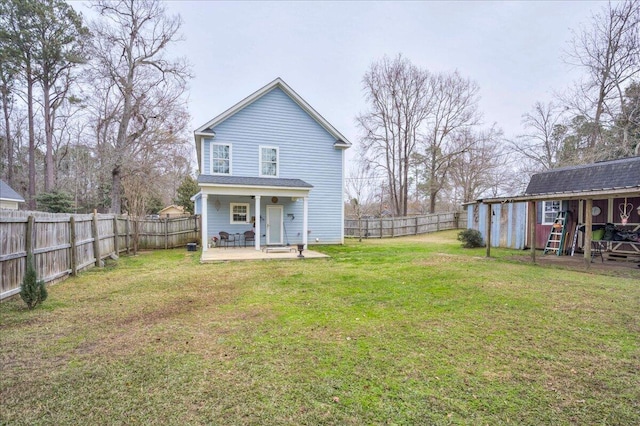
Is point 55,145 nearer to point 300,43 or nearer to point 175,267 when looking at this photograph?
point 300,43

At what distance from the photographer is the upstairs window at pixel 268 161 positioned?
574 inches

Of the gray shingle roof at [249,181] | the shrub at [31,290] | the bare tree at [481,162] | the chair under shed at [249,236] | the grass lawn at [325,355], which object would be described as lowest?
the grass lawn at [325,355]

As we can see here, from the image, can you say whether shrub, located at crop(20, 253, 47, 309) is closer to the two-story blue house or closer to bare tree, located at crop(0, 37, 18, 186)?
the two-story blue house

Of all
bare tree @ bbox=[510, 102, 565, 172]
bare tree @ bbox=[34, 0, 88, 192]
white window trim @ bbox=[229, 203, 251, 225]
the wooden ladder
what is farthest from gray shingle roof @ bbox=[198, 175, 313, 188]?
bare tree @ bbox=[510, 102, 565, 172]

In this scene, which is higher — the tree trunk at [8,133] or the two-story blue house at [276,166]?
the tree trunk at [8,133]

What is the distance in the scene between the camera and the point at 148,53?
63.5 ft

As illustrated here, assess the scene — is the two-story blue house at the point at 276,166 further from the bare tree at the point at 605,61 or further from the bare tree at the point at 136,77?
the bare tree at the point at 605,61

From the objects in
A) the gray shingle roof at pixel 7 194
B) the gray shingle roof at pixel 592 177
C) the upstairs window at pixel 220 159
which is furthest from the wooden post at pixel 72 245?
the gray shingle roof at pixel 592 177

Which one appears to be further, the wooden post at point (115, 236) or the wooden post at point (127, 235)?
the wooden post at point (127, 235)

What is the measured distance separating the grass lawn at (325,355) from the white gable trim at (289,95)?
917cm

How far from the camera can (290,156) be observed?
1498 cm

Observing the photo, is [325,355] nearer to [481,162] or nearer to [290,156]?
[290,156]

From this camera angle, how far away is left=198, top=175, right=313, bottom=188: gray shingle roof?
12.2 m

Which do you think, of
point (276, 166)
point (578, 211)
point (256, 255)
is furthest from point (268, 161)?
point (578, 211)
